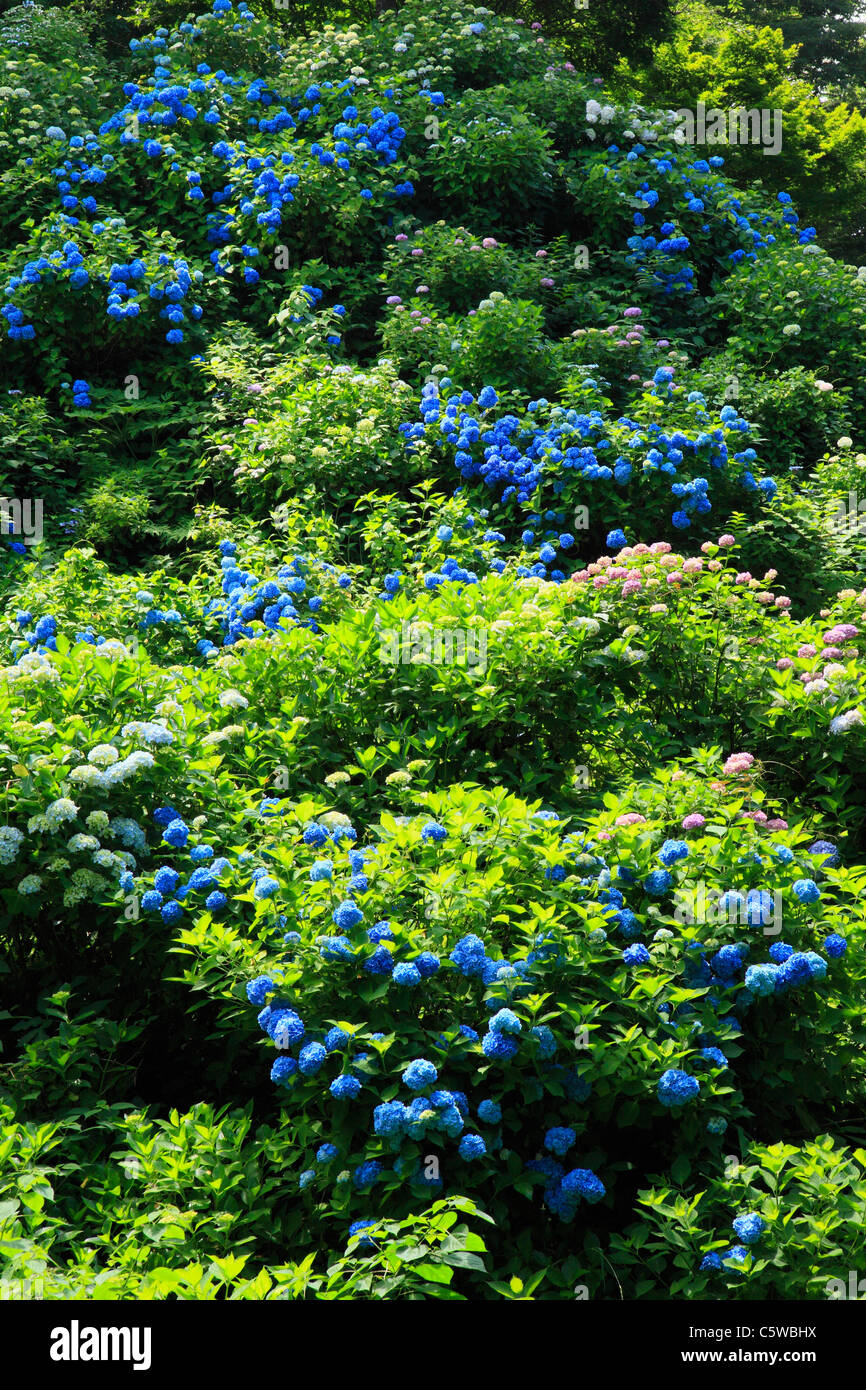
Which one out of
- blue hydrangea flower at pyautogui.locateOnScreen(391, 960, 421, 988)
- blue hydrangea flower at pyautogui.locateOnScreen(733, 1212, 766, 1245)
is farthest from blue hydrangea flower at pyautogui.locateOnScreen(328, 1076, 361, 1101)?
blue hydrangea flower at pyautogui.locateOnScreen(733, 1212, 766, 1245)

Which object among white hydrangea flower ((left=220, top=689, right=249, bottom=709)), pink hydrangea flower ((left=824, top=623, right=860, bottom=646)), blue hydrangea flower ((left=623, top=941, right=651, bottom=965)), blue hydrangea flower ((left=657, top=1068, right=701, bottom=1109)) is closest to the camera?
blue hydrangea flower ((left=657, top=1068, right=701, bottom=1109))

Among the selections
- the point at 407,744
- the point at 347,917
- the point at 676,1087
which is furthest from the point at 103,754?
the point at 676,1087

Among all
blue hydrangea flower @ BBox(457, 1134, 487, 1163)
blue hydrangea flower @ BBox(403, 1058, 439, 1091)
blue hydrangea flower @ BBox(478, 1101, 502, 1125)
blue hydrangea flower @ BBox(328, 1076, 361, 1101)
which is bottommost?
blue hydrangea flower @ BBox(457, 1134, 487, 1163)

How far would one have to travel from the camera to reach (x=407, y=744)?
13.1ft

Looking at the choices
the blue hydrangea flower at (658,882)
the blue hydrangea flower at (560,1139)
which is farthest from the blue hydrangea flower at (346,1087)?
the blue hydrangea flower at (658,882)

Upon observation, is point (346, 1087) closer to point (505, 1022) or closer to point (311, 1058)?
point (311, 1058)

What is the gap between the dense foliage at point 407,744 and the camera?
270 centimetres

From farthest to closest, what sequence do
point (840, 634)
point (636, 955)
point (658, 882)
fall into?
point (840, 634) → point (658, 882) → point (636, 955)

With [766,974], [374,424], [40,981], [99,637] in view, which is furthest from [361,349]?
[766,974]

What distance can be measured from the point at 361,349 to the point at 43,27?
14.2 feet

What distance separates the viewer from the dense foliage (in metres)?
2.70

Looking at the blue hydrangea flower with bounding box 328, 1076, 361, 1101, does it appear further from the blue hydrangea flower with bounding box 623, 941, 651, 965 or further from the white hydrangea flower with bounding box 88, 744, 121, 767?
the white hydrangea flower with bounding box 88, 744, 121, 767

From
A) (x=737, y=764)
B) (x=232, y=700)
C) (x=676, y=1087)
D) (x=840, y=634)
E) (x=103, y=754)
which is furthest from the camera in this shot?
(x=840, y=634)

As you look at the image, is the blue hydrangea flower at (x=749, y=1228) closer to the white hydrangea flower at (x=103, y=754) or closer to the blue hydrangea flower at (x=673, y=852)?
the blue hydrangea flower at (x=673, y=852)
